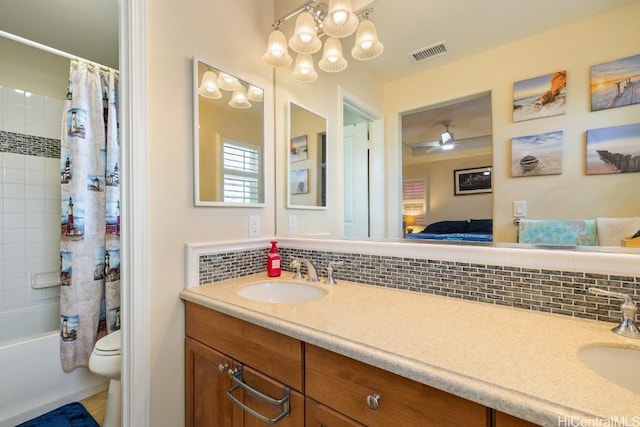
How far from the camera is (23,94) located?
2.03m

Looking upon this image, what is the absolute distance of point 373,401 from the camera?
63 cm

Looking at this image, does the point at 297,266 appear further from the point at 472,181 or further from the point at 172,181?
the point at 472,181

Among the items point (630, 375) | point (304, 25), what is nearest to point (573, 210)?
point (630, 375)

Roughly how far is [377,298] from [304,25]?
4.36 feet

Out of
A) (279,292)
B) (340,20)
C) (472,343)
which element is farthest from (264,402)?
(340,20)

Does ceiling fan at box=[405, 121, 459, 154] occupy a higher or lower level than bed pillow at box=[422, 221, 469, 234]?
higher

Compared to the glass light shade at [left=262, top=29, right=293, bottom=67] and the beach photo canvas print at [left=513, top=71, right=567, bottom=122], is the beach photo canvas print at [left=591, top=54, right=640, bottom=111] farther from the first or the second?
the glass light shade at [left=262, top=29, right=293, bottom=67]

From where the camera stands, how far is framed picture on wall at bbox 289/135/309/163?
1.63 meters

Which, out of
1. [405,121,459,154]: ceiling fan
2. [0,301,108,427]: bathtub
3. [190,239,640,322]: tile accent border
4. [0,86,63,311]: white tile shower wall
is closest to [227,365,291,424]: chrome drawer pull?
[190,239,640,322]: tile accent border

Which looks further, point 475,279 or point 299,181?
point 299,181

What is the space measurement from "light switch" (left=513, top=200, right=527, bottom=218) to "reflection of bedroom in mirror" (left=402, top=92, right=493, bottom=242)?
2.9 inches

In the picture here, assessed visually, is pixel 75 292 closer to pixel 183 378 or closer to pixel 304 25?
pixel 183 378

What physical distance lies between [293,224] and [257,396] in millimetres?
915

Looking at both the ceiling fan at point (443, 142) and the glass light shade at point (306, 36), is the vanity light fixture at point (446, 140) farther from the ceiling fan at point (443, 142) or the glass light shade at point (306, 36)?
the glass light shade at point (306, 36)
